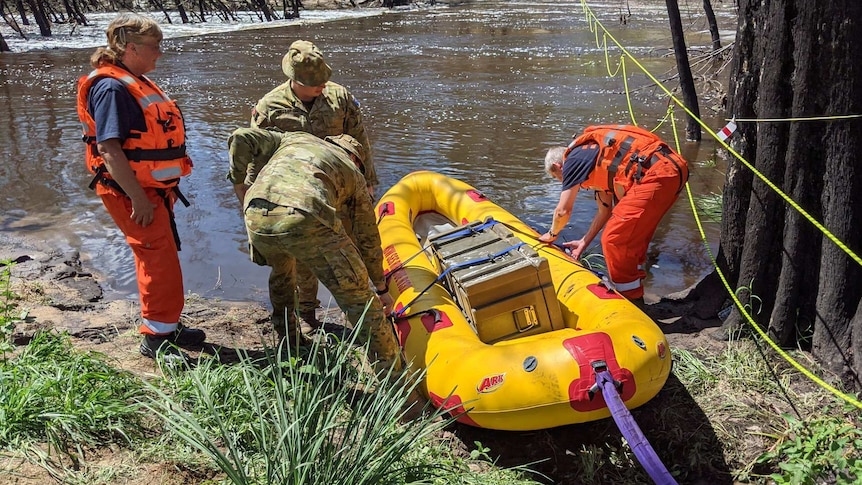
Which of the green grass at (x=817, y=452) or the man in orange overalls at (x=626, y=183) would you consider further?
the man in orange overalls at (x=626, y=183)

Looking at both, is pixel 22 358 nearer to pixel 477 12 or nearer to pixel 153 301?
pixel 153 301

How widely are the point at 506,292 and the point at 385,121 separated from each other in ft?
21.9

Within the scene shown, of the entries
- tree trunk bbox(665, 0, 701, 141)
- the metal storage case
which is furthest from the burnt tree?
tree trunk bbox(665, 0, 701, 141)

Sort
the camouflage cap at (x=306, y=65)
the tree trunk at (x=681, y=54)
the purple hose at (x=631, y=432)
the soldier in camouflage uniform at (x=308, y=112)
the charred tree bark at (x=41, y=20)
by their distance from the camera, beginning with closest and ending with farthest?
the purple hose at (x=631, y=432)
the camouflage cap at (x=306, y=65)
the soldier in camouflage uniform at (x=308, y=112)
the tree trunk at (x=681, y=54)
the charred tree bark at (x=41, y=20)

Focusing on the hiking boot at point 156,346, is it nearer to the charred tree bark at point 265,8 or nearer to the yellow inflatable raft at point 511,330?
the yellow inflatable raft at point 511,330

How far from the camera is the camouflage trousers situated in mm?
2762

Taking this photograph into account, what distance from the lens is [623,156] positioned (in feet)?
12.6

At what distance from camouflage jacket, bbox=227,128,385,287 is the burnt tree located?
6.49 ft

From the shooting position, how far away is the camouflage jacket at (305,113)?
385 centimetres

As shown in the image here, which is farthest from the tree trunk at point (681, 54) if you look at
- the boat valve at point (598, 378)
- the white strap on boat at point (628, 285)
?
the boat valve at point (598, 378)

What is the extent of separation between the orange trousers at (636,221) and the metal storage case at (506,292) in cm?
65

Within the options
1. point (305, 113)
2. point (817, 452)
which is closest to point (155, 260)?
point (305, 113)

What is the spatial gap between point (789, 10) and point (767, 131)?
1.85ft

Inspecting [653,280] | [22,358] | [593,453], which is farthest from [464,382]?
[653,280]
